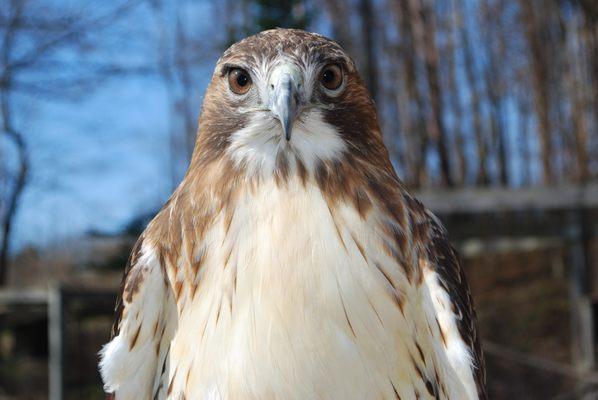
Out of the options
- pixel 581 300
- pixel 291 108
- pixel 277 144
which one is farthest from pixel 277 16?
pixel 291 108

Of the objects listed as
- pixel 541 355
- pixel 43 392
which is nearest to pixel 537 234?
pixel 541 355

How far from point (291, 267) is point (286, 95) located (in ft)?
1.78

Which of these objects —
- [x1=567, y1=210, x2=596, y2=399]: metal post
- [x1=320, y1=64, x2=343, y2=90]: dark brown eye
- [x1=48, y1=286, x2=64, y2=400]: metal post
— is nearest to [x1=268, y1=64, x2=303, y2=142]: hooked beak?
[x1=320, y1=64, x2=343, y2=90]: dark brown eye

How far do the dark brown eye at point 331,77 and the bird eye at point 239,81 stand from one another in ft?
0.84

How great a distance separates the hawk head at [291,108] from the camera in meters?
2.17

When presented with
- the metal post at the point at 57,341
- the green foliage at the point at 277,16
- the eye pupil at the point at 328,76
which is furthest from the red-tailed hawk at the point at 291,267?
the green foliage at the point at 277,16

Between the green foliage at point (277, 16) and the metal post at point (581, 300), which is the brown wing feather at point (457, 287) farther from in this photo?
the metal post at point (581, 300)

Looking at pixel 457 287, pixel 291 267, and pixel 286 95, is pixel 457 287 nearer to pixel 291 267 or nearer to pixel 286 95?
pixel 291 267

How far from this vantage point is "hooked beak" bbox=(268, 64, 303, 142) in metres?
2.07

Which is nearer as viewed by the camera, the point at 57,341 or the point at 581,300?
the point at 57,341

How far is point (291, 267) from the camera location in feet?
6.83

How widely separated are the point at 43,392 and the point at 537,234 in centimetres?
740

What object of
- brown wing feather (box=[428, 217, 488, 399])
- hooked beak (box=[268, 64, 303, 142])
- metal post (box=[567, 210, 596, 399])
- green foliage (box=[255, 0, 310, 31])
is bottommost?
metal post (box=[567, 210, 596, 399])

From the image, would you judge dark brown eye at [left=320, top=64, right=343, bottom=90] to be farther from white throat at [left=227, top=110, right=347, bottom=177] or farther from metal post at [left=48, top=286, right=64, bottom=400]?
metal post at [left=48, top=286, right=64, bottom=400]
